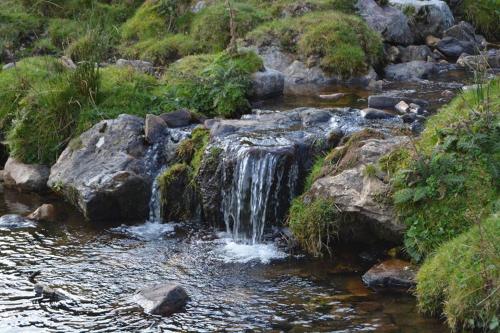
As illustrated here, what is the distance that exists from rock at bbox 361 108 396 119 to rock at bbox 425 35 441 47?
7523mm

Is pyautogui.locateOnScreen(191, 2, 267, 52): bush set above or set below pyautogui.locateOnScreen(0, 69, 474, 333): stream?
above

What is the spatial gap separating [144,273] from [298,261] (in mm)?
1889

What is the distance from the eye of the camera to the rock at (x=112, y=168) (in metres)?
10.2

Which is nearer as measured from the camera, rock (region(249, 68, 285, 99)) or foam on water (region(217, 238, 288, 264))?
foam on water (region(217, 238, 288, 264))

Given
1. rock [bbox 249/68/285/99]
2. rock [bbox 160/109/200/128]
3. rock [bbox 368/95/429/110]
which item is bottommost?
rock [bbox 160/109/200/128]

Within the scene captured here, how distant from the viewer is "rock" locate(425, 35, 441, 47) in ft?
60.4

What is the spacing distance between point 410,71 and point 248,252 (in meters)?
8.81

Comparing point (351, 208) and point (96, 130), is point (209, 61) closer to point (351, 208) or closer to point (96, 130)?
point (96, 130)

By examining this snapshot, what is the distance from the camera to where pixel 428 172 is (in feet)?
25.9

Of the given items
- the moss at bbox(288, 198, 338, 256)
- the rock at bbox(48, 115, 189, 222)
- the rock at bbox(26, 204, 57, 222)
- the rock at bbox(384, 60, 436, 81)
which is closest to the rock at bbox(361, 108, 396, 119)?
the rock at bbox(48, 115, 189, 222)

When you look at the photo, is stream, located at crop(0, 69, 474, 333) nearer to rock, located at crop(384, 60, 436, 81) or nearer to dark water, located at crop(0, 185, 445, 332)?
dark water, located at crop(0, 185, 445, 332)

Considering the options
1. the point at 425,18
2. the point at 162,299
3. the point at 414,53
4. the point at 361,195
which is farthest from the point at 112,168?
the point at 425,18

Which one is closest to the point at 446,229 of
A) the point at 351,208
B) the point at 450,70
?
the point at 351,208

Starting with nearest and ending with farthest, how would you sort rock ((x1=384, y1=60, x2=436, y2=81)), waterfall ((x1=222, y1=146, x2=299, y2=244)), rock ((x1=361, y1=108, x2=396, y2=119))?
waterfall ((x1=222, y1=146, x2=299, y2=244)) < rock ((x1=361, y1=108, x2=396, y2=119)) < rock ((x1=384, y1=60, x2=436, y2=81))
